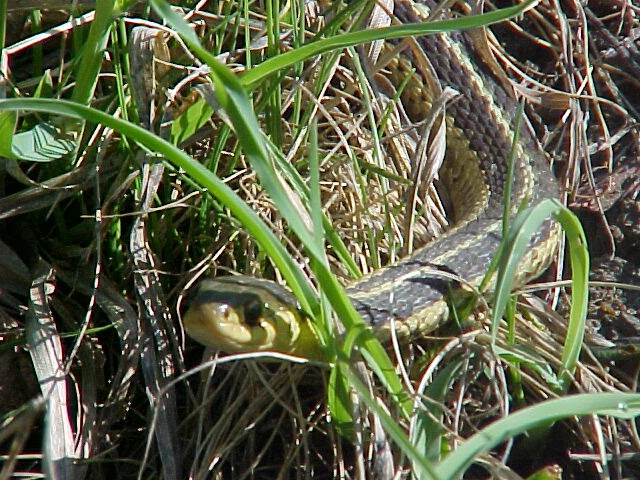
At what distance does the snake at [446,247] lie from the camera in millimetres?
1216

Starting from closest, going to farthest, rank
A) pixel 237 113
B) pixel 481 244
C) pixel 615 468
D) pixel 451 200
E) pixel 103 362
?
1. pixel 237 113
2. pixel 615 468
3. pixel 103 362
4. pixel 481 244
5. pixel 451 200

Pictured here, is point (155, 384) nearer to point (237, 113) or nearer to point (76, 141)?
point (76, 141)

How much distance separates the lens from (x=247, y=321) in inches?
47.9

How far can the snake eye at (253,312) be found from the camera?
1.21 m

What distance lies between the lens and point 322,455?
1295mm

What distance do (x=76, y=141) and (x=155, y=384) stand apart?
1.33ft

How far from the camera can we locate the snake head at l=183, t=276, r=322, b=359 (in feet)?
3.89

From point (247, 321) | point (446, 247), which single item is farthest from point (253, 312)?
point (446, 247)

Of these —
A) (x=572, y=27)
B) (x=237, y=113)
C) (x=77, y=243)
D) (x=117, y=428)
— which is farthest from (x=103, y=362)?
(x=572, y=27)

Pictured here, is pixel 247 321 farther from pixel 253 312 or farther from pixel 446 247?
pixel 446 247

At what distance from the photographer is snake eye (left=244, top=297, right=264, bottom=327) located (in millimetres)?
1213

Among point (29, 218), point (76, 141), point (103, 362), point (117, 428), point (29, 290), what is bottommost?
point (117, 428)

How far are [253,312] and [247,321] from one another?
0.05 feet

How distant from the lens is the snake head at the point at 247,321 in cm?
119
